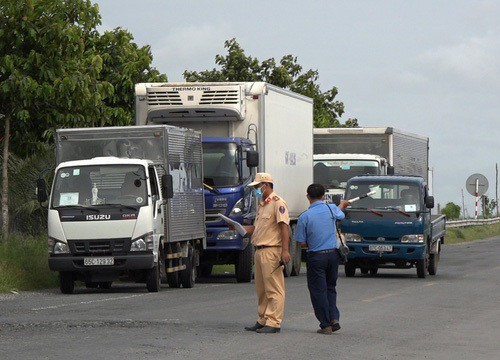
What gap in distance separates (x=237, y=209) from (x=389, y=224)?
399cm

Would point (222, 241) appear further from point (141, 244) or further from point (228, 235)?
point (141, 244)

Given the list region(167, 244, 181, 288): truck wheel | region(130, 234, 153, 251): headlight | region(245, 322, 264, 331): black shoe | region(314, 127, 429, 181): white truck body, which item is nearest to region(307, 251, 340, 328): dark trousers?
region(245, 322, 264, 331): black shoe

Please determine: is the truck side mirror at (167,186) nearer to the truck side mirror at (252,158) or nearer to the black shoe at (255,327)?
the truck side mirror at (252,158)

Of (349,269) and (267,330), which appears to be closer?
(267,330)

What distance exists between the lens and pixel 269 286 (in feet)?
52.0

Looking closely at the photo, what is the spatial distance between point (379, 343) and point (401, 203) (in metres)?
14.8

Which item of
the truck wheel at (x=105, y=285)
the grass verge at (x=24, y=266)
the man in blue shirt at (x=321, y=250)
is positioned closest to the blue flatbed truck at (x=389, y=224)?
the truck wheel at (x=105, y=285)

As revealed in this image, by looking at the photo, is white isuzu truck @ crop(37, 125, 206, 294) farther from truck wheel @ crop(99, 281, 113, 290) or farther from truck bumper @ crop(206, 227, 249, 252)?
truck bumper @ crop(206, 227, 249, 252)

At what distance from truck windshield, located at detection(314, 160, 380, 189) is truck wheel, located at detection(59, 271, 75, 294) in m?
13.6

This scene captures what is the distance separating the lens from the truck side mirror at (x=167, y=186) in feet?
78.2

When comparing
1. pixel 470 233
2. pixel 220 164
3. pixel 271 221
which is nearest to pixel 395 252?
pixel 220 164

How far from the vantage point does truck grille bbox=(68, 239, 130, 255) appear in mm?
23156

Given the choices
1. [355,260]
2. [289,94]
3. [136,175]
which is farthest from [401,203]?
[136,175]

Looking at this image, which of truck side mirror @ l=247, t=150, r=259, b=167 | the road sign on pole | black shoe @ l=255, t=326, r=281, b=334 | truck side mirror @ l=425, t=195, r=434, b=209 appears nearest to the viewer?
black shoe @ l=255, t=326, r=281, b=334
